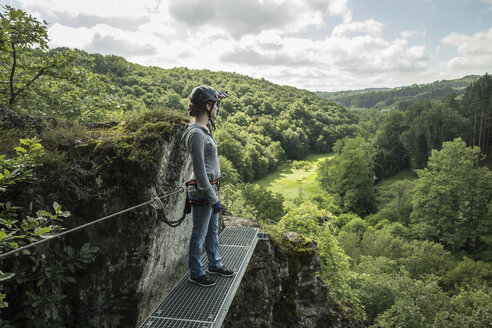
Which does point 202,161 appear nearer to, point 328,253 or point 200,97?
point 200,97

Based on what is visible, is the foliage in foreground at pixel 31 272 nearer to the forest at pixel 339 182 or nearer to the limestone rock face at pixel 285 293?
the forest at pixel 339 182

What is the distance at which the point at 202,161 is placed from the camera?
3.72 meters

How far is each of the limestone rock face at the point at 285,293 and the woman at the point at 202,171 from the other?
2227 mm

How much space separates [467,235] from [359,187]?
17.7m

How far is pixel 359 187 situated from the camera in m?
49.0

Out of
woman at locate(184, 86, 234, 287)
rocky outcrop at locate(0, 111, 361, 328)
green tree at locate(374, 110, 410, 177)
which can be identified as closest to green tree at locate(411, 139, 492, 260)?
green tree at locate(374, 110, 410, 177)

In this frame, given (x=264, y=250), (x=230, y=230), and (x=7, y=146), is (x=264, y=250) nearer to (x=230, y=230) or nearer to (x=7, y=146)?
(x=230, y=230)

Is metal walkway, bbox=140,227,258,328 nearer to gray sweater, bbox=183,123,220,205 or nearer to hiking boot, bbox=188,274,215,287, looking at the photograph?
hiking boot, bbox=188,274,215,287

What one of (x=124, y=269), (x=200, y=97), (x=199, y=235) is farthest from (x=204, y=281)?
(x=200, y=97)

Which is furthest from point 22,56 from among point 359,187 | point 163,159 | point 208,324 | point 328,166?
point 328,166

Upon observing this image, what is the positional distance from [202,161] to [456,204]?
43028mm

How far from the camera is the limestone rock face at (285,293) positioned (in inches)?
249

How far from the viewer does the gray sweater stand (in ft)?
12.2

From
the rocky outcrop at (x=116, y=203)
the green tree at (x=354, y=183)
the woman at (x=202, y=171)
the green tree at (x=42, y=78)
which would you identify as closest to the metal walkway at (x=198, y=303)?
the woman at (x=202, y=171)
